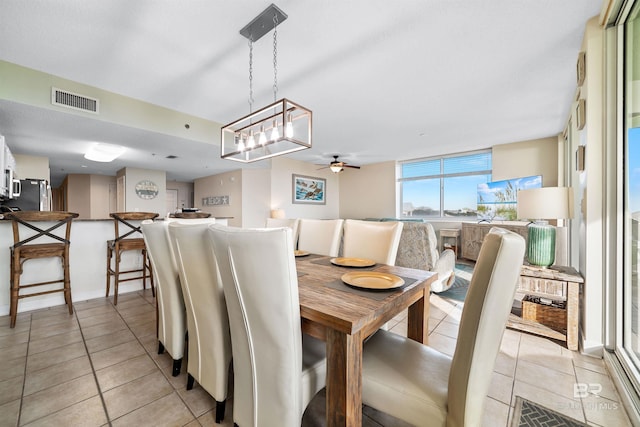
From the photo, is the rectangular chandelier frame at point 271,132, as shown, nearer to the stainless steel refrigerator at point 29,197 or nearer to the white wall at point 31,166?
the stainless steel refrigerator at point 29,197

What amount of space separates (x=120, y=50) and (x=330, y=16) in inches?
70.3

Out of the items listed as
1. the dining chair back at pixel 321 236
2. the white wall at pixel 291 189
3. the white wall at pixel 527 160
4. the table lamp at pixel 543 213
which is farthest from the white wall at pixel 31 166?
the white wall at pixel 527 160

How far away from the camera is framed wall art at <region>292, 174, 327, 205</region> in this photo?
21.9 feet

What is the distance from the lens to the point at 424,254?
3039 millimetres

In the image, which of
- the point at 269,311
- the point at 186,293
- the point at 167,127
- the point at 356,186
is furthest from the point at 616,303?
the point at 356,186

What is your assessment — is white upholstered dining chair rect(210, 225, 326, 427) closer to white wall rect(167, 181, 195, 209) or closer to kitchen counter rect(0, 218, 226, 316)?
kitchen counter rect(0, 218, 226, 316)

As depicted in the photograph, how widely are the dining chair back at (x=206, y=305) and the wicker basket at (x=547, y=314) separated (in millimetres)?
2536

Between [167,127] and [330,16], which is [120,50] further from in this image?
[330,16]

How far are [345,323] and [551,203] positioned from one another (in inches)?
90.9

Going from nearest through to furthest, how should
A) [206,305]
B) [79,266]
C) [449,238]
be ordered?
[206,305] → [79,266] → [449,238]

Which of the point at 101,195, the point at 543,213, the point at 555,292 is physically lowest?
the point at 555,292

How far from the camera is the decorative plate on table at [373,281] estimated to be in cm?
124

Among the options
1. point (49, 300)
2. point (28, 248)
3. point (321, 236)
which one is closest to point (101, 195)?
point (49, 300)

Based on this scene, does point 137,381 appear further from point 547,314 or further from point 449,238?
point 449,238
